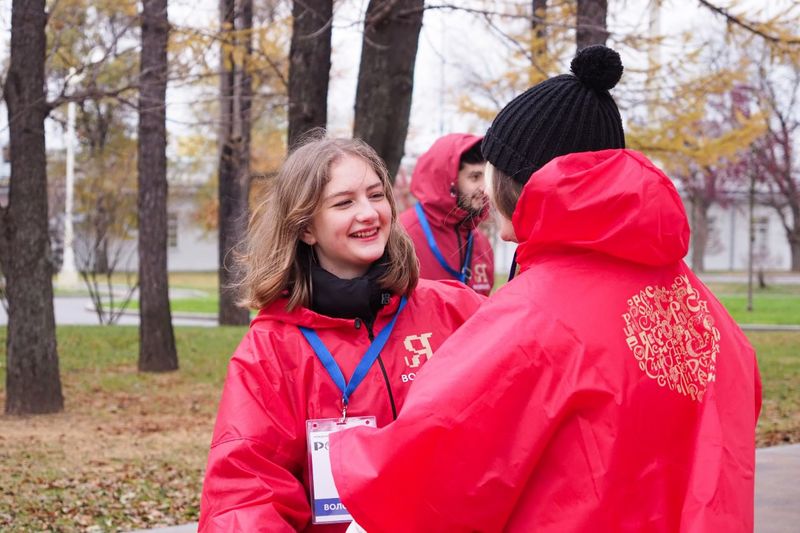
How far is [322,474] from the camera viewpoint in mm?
2533

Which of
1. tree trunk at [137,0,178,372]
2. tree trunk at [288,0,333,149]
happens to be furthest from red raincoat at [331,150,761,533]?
tree trunk at [137,0,178,372]

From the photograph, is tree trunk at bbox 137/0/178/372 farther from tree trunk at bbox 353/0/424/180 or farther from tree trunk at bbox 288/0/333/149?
tree trunk at bbox 353/0/424/180

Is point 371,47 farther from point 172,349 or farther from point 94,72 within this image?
point 172,349

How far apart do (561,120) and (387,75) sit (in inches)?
211

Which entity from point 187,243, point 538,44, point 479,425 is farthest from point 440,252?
point 187,243

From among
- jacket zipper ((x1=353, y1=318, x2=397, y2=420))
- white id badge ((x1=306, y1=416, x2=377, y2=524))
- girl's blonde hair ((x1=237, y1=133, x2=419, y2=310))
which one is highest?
girl's blonde hair ((x1=237, y1=133, x2=419, y2=310))

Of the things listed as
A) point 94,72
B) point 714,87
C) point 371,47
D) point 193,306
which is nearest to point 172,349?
point 94,72

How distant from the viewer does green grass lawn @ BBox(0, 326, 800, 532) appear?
5.89 meters

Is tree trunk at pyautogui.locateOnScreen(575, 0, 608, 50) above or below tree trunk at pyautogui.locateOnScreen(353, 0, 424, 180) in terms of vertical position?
above

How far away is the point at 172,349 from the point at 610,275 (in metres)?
10.9

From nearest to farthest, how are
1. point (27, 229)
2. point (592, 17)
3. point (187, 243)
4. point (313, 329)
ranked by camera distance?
point (313, 329) → point (27, 229) → point (592, 17) → point (187, 243)

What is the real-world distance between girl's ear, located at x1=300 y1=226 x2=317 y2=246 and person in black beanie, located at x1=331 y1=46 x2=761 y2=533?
106 centimetres

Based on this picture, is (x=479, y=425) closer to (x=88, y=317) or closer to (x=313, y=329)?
(x=313, y=329)

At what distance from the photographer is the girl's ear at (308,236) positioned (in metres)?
2.87
